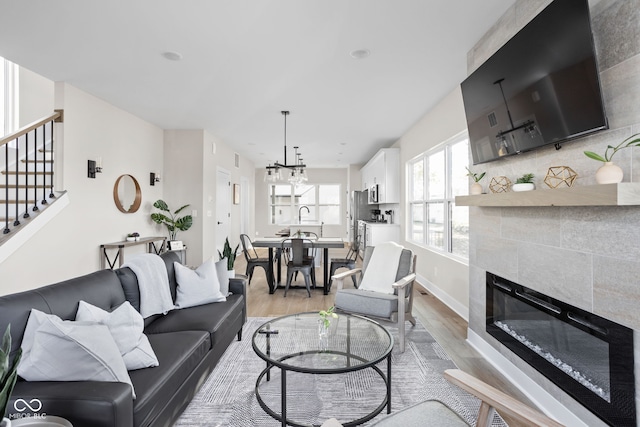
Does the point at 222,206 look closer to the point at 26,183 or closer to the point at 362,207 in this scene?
the point at 362,207

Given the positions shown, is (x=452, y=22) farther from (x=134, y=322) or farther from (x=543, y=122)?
(x=134, y=322)

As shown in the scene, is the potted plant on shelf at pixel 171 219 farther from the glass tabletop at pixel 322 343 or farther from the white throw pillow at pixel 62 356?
the white throw pillow at pixel 62 356

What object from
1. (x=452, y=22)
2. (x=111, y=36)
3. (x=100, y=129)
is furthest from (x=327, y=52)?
(x=100, y=129)

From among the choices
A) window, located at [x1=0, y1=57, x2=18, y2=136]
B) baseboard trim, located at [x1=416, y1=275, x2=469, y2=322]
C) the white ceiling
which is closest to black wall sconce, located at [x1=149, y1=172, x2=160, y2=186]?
the white ceiling

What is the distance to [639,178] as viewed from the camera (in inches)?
58.2

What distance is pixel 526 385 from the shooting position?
2.24 m

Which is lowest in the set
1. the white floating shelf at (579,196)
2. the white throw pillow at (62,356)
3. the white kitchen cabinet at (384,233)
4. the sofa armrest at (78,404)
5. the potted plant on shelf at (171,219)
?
the sofa armrest at (78,404)

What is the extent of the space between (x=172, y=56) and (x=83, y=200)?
7.55ft

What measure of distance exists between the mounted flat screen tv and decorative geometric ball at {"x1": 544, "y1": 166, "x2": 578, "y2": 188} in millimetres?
148

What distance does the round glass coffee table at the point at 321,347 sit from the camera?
188 cm

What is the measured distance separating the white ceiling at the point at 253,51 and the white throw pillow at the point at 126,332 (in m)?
2.07

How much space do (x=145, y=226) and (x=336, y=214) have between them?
6.46 meters

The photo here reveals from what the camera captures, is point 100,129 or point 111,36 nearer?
point 111,36

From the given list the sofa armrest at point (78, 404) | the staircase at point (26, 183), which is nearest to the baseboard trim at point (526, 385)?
the sofa armrest at point (78, 404)
